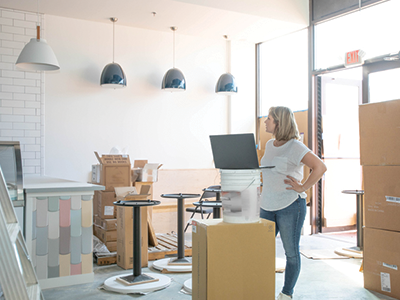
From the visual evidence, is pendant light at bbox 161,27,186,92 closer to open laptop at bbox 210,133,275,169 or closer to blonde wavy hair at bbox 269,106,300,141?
blonde wavy hair at bbox 269,106,300,141

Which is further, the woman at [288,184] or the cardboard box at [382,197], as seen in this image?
the cardboard box at [382,197]

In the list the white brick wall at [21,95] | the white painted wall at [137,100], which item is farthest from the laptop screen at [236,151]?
the white brick wall at [21,95]

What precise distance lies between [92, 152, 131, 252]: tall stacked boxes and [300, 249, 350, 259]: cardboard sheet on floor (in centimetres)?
231

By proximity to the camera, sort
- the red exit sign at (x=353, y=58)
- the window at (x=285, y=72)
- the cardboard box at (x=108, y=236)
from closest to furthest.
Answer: the cardboard box at (x=108, y=236) < the red exit sign at (x=353, y=58) < the window at (x=285, y=72)

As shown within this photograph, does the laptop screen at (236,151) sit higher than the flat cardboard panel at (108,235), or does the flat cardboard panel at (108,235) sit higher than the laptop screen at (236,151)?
the laptop screen at (236,151)

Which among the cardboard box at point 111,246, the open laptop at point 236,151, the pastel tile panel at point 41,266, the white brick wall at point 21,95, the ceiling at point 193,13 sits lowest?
the cardboard box at point 111,246

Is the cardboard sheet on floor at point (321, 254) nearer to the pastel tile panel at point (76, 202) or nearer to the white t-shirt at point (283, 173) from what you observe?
the white t-shirt at point (283, 173)

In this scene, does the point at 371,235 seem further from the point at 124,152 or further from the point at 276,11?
the point at 276,11

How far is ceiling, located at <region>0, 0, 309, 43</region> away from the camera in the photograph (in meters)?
5.16

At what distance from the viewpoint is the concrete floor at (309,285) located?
→ 3332mm

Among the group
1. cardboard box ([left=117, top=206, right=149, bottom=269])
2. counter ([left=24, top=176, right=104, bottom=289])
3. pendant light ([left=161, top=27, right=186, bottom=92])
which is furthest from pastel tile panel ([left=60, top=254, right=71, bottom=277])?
pendant light ([left=161, top=27, right=186, bottom=92])

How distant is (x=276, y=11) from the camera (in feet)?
18.7

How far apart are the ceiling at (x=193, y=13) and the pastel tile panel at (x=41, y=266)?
10.6 ft

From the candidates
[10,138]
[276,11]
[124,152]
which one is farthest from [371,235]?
[10,138]
